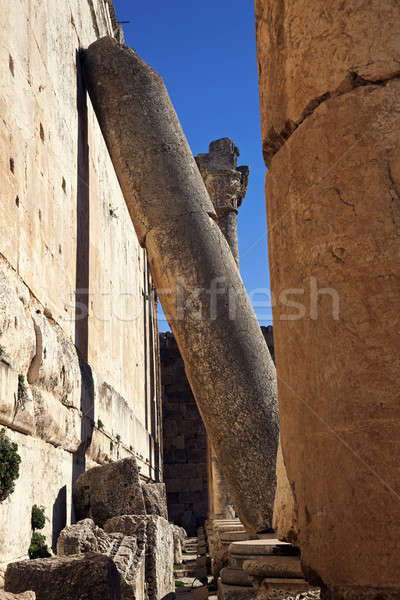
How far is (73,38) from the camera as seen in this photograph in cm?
793

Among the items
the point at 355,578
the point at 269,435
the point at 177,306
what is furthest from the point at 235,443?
the point at 355,578

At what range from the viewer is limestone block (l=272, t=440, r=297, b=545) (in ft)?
9.10

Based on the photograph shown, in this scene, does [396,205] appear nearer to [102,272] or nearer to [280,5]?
[280,5]

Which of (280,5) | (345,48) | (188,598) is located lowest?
(188,598)

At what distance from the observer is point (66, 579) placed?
304 centimetres

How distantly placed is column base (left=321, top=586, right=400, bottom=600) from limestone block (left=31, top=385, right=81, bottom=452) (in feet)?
10.1

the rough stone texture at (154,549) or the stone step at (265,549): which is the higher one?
the stone step at (265,549)

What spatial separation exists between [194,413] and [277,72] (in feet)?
65.8

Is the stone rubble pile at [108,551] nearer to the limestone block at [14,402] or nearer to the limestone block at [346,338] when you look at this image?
the limestone block at [14,402]

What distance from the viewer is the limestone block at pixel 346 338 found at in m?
2.16

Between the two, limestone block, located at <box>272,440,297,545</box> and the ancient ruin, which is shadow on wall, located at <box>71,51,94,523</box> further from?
limestone block, located at <box>272,440,297,545</box>

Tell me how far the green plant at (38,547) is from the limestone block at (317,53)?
127 inches

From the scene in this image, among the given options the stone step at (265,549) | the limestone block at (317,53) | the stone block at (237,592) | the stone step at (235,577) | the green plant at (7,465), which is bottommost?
the stone block at (237,592)

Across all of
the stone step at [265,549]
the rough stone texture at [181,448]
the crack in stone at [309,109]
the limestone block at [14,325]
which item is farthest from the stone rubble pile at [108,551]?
the rough stone texture at [181,448]
